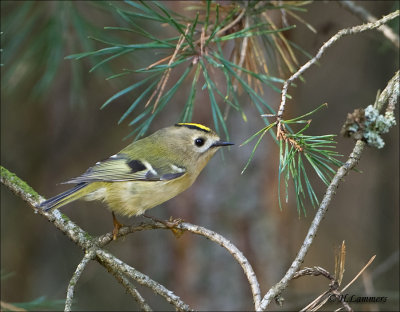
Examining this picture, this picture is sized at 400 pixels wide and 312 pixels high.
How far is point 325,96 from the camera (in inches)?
142

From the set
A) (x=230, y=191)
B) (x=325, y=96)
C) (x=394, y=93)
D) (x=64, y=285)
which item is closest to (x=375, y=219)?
(x=325, y=96)

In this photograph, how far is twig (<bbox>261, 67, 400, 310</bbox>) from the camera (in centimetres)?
105

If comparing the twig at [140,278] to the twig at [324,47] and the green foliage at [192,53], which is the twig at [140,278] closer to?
the green foliage at [192,53]

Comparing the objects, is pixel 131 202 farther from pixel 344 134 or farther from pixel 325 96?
pixel 325 96

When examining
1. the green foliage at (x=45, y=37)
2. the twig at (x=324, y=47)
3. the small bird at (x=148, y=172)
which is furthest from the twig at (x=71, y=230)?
the green foliage at (x=45, y=37)

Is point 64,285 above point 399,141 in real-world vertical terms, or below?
below

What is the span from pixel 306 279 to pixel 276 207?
1130mm

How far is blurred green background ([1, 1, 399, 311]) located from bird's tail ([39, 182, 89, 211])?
640 millimetres

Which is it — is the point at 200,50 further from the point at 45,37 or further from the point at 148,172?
the point at 45,37

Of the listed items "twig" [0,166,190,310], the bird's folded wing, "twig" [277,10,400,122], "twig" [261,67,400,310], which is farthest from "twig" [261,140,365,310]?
the bird's folded wing

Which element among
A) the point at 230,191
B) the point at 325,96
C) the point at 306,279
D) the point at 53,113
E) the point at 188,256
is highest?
the point at 53,113

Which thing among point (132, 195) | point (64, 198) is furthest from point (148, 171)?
point (64, 198)

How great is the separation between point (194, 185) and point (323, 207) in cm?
171

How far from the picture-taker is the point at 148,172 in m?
1.90
